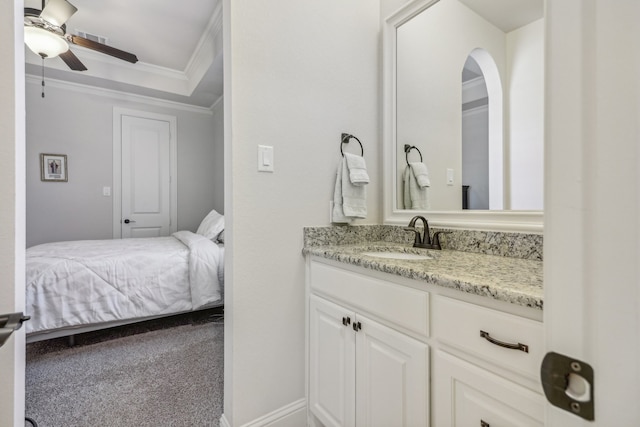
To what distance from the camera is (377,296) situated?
3.37 ft

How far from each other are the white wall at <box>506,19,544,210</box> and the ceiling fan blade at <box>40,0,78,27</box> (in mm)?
2773

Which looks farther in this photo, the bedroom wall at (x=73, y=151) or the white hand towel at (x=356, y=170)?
the bedroom wall at (x=73, y=151)

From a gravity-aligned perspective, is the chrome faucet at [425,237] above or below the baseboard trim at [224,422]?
above

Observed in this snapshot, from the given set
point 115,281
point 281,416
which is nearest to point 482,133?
point 281,416

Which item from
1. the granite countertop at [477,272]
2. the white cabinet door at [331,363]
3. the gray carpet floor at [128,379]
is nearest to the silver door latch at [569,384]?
the granite countertop at [477,272]

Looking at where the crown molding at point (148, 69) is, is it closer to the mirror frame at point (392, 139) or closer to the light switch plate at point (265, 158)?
the mirror frame at point (392, 139)

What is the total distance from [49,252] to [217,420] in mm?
1993

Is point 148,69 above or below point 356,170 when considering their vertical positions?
above

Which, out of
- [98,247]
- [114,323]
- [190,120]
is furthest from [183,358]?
[190,120]

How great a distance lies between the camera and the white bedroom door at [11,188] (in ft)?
2.24

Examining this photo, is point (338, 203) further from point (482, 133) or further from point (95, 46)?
point (95, 46)

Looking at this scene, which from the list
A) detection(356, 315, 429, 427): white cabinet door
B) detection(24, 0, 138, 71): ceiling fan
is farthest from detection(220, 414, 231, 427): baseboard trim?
detection(24, 0, 138, 71): ceiling fan

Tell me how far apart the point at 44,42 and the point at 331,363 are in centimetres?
301

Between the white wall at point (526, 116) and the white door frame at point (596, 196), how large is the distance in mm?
959
